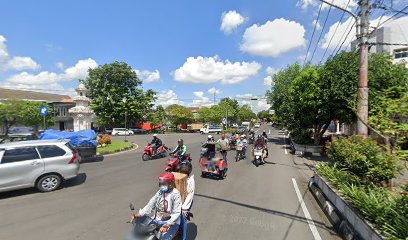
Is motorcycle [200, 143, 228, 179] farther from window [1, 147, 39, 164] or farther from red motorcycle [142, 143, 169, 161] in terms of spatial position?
window [1, 147, 39, 164]

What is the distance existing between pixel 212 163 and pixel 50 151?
606 cm

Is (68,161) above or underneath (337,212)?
above

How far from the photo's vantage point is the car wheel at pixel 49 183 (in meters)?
7.11

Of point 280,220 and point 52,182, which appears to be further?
point 52,182

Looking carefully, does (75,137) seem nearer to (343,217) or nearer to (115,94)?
(343,217)

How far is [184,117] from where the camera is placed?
5622 cm

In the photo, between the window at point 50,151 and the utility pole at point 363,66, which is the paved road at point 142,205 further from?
the utility pole at point 363,66

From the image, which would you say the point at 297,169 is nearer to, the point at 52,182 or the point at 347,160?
the point at 347,160

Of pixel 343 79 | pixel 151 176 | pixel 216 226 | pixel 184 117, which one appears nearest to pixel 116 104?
pixel 184 117

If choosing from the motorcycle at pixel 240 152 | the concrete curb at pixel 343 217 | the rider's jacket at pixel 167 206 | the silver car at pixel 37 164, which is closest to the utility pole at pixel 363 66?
the concrete curb at pixel 343 217

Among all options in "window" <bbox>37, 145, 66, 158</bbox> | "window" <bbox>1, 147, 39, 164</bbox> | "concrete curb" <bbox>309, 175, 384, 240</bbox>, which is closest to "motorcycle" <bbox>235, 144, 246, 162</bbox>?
"concrete curb" <bbox>309, 175, 384, 240</bbox>

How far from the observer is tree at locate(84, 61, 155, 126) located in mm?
40969

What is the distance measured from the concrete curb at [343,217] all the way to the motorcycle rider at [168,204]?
10.6 feet

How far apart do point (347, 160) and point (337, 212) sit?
227 centimetres
